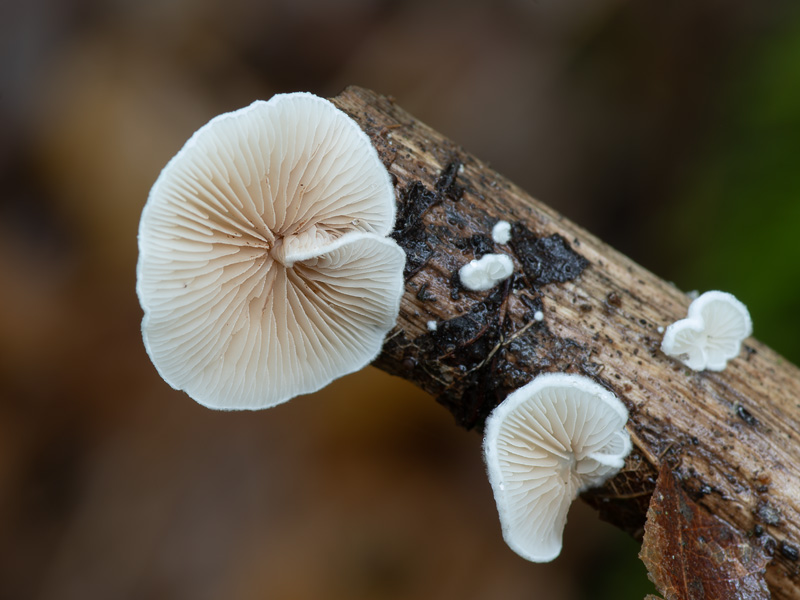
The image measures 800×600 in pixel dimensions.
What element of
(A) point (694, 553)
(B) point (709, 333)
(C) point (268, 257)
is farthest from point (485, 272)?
(A) point (694, 553)

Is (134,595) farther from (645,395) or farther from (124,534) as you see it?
(645,395)

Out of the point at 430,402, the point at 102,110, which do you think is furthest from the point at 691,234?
the point at 102,110

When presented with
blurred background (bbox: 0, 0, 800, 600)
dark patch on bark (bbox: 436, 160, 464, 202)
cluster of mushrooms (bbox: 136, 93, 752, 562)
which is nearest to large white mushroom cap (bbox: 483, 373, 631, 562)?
cluster of mushrooms (bbox: 136, 93, 752, 562)

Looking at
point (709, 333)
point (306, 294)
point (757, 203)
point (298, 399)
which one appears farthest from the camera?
point (298, 399)

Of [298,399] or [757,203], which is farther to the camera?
[298,399]

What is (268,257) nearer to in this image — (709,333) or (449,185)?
(449,185)

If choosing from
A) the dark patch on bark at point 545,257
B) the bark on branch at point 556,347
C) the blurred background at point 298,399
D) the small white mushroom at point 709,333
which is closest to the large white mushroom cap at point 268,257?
the bark on branch at point 556,347

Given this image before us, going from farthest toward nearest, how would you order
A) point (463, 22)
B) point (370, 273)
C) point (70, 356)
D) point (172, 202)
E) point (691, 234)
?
point (463, 22) < point (691, 234) < point (70, 356) < point (370, 273) < point (172, 202)
